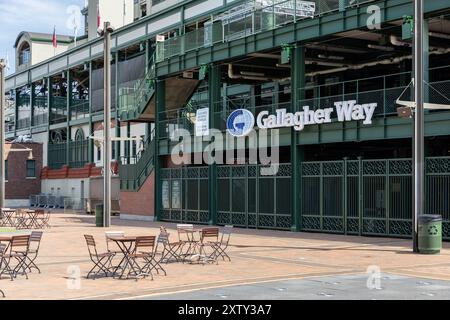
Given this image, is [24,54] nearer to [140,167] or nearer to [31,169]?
[31,169]

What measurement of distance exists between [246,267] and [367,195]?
10.8 meters

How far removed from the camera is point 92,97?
61438mm

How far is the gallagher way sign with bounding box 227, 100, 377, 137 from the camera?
85.4 feet

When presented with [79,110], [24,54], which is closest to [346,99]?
[79,110]

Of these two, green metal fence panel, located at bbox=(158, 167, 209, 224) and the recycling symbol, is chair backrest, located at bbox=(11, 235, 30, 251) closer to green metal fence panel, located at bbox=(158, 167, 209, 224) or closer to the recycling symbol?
the recycling symbol

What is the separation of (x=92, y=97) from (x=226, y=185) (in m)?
31.3

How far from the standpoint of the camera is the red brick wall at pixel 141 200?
1524 inches

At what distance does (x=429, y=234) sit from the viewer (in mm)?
19312

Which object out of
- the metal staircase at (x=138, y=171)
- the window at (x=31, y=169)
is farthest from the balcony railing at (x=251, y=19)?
the window at (x=31, y=169)

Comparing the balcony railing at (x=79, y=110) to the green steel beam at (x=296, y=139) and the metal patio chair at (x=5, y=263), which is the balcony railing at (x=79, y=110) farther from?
the metal patio chair at (x=5, y=263)

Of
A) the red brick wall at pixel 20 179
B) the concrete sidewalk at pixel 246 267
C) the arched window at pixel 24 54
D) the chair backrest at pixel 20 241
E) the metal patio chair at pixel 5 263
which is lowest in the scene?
the concrete sidewalk at pixel 246 267

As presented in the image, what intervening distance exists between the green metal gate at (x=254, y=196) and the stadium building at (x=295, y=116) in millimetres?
61

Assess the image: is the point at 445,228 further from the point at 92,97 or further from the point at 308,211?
the point at 92,97
